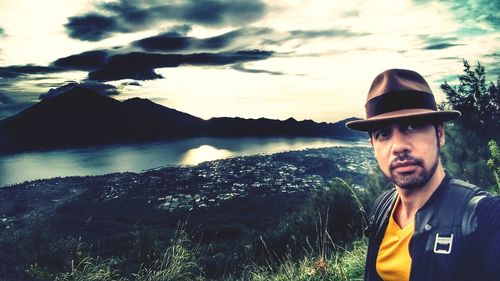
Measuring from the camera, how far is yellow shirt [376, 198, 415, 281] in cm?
188

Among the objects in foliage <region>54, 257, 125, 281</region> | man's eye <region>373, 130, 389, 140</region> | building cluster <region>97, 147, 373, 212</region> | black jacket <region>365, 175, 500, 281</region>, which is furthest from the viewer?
building cluster <region>97, 147, 373, 212</region>

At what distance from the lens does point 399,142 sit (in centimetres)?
189

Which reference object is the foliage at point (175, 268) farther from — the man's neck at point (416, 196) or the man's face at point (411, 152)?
the man's face at point (411, 152)

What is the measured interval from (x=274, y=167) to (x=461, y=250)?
92232 mm

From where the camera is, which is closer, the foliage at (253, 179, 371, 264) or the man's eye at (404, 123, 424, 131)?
the man's eye at (404, 123, 424, 131)

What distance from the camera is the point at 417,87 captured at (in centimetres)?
191

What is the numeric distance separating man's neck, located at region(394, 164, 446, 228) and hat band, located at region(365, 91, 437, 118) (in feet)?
1.05

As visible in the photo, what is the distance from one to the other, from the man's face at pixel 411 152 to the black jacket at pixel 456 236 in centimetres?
11

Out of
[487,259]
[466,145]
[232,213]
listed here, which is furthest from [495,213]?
[232,213]

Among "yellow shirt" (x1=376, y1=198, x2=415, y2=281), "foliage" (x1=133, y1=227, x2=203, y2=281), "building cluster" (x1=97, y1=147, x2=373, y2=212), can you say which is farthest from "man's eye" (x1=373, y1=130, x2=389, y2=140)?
"building cluster" (x1=97, y1=147, x2=373, y2=212)

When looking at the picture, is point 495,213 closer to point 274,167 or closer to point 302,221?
point 302,221

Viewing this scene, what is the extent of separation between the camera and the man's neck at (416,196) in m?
1.84

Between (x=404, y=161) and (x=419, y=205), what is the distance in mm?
256

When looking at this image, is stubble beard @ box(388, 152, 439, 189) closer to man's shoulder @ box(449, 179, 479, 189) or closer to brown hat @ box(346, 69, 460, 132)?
man's shoulder @ box(449, 179, 479, 189)
